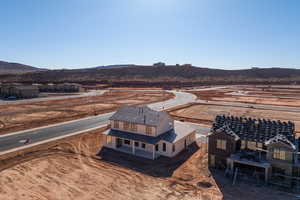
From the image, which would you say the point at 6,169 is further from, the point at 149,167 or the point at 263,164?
the point at 263,164

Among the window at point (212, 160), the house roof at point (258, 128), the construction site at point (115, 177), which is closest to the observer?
the construction site at point (115, 177)

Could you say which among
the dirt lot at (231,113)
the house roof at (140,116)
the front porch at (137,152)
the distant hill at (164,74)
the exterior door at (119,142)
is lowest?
the front porch at (137,152)

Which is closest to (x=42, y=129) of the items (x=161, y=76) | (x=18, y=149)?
(x=18, y=149)

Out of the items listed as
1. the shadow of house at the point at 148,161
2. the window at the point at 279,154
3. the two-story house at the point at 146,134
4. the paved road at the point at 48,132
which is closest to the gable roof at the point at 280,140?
the window at the point at 279,154

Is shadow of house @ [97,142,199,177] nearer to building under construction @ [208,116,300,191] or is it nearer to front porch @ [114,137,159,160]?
front porch @ [114,137,159,160]

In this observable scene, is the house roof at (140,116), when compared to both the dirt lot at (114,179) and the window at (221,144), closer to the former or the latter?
the dirt lot at (114,179)

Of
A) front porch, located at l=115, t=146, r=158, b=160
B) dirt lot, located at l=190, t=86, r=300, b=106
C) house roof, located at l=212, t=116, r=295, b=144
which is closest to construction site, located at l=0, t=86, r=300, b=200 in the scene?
front porch, located at l=115, t=146, r=158, b=160
